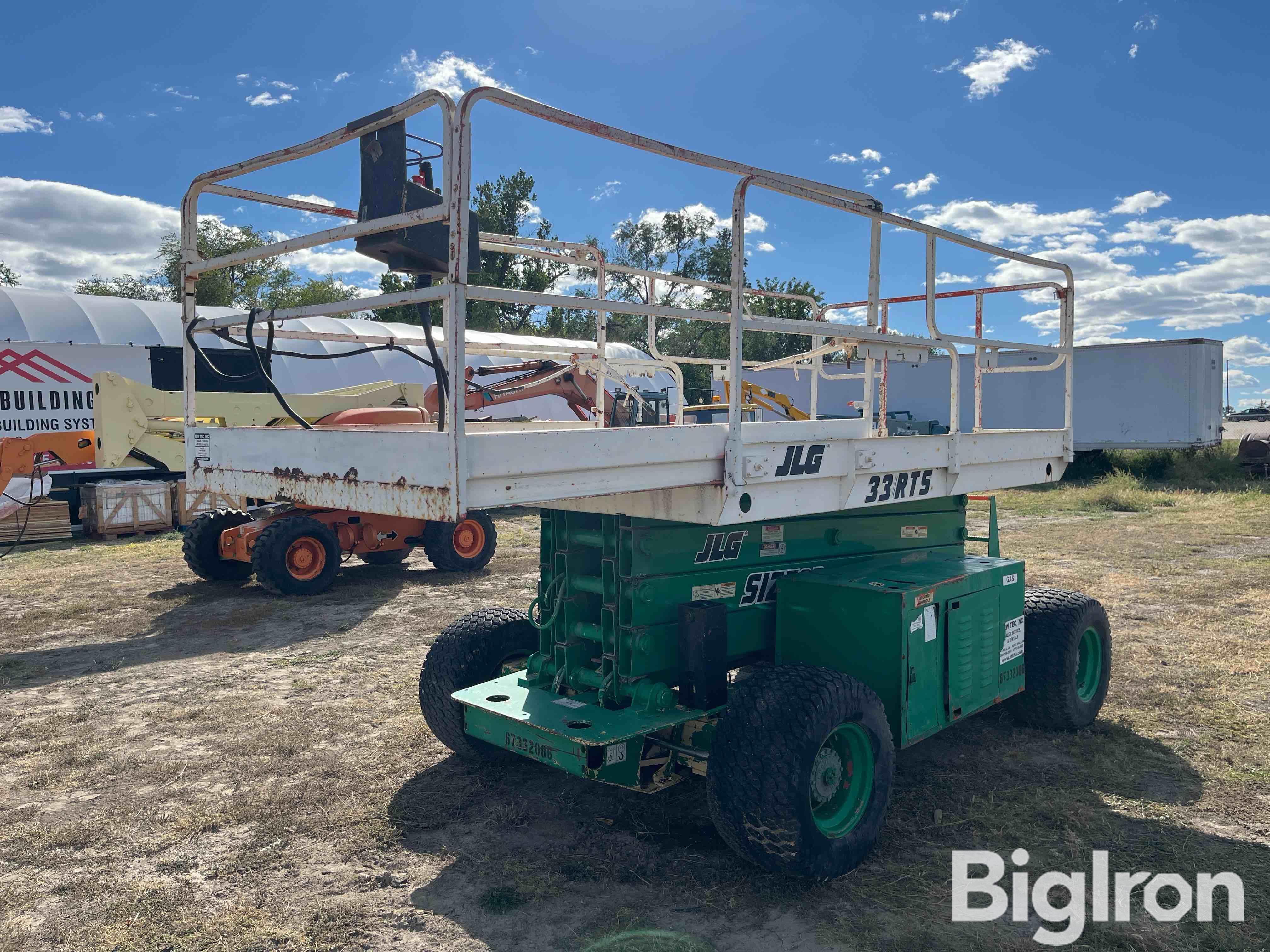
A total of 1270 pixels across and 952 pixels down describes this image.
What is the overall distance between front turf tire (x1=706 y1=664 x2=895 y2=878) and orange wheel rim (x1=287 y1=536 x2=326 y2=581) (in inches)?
257

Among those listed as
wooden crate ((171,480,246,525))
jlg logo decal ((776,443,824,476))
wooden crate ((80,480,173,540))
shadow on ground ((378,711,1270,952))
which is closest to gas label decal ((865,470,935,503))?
jlg logo decal ((776,443,824,476))

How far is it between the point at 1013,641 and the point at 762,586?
154 centimetres

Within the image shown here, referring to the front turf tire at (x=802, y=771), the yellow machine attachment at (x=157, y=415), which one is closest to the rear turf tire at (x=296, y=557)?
the yellow machine attachment at (x=157, y=415)

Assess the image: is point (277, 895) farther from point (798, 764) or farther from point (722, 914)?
point (798, 764)

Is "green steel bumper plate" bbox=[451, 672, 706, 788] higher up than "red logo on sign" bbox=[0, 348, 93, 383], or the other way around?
"red logo on sign" bbox=[0, 348, 93, 383]

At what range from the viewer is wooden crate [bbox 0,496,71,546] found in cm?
1284

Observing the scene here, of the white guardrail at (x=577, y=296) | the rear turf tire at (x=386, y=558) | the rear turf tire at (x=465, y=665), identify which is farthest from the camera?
the rear turf tire at (x=386, y=558)

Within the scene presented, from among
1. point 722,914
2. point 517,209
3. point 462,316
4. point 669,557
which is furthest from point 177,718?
point 517,209

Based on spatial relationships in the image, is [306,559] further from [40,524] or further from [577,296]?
[577,296]

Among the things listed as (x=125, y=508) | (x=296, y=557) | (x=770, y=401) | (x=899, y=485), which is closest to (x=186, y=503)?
(x=125, y=508)

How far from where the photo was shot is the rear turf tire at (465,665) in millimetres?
Result: 4660

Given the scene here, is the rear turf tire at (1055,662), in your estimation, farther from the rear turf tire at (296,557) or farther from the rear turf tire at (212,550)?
the rear turf tire at (212,550)

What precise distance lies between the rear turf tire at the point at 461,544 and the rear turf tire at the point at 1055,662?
6323mm

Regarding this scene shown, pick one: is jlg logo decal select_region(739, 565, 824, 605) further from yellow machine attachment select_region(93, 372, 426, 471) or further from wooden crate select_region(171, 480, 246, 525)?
wooden crate select_region(171, 480, 246, 525)
